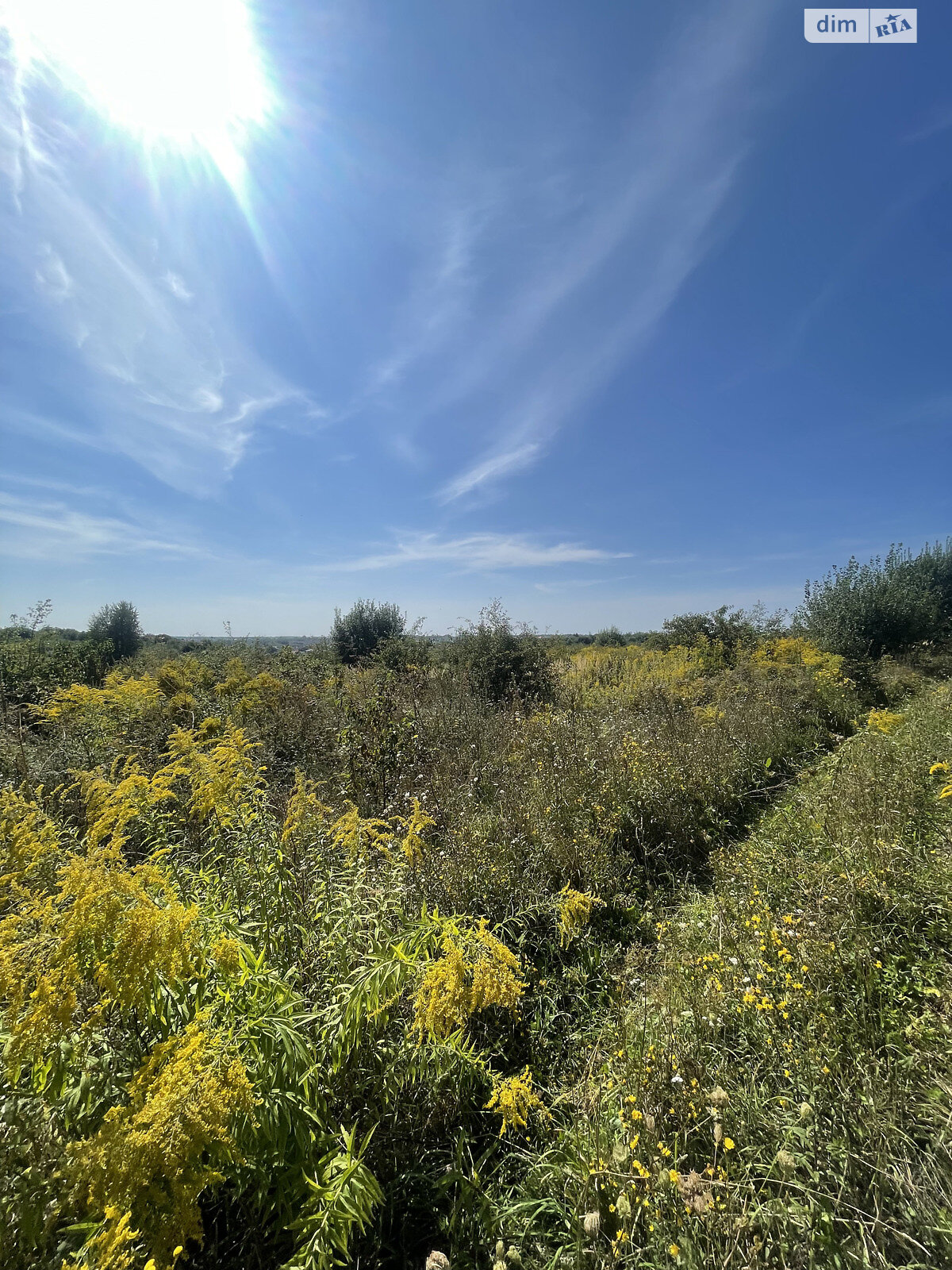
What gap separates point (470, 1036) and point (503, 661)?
795 cm

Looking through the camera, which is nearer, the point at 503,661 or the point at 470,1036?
the point at 470,1036

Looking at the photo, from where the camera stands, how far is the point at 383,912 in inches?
94.0

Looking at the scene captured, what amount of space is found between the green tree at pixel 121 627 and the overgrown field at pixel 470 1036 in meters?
12.9

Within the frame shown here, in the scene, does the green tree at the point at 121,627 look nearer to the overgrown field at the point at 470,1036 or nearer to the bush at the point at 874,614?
the overgrown field at the point at 470,1036

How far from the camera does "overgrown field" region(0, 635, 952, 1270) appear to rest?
48.9 inches

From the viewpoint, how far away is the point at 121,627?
48.4ft

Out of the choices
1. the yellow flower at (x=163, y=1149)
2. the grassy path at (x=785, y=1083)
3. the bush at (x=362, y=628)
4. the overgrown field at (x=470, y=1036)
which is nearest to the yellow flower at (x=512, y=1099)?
the overgrown field at (x=470, y=1036)

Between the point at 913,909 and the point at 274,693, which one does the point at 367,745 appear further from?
the point at 913,909

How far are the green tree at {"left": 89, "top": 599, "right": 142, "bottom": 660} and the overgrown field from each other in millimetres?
12911

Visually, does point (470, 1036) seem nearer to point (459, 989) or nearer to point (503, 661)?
point (459, 989)

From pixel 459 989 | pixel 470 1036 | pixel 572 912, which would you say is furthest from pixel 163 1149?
pixel 572 912

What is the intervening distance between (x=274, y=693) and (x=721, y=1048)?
6.92m

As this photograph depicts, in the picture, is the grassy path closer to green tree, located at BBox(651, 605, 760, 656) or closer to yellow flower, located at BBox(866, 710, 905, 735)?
yellow flower, located at BBox(866, 710, 905, 735)

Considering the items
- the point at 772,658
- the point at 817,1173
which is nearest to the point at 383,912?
the point at 817,1173
